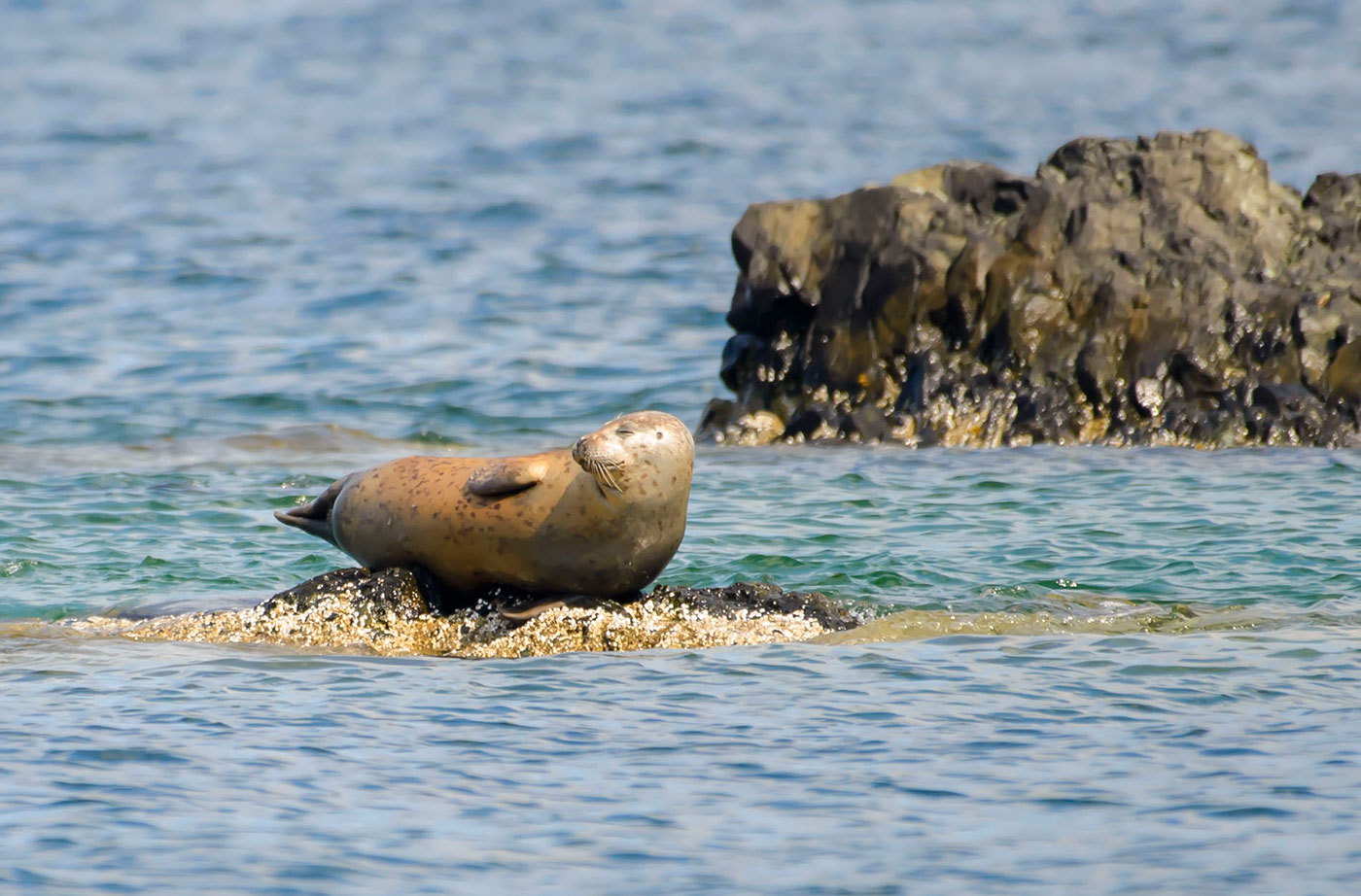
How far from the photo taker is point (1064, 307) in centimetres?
1383

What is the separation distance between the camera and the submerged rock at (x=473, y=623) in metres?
7.53

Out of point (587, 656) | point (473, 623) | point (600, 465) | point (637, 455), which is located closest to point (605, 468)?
point (600, 465)

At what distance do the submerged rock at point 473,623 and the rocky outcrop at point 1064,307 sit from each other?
609 cm

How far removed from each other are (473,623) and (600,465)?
2.96ft

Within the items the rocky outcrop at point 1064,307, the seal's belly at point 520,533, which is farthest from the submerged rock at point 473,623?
the rocky outcrop at point 1064,307

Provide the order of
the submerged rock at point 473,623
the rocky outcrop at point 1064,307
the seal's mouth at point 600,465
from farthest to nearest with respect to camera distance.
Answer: the rocky outcrop at point 1064,307 → the submerged rock at point 473,623 → the seal's mouth at point 600,465

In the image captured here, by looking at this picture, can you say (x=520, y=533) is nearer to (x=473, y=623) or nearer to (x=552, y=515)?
(x=552, y=515)

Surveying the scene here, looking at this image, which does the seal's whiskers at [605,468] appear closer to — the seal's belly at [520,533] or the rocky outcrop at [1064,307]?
the seal's belly at [520,533]

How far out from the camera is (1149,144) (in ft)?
47.5

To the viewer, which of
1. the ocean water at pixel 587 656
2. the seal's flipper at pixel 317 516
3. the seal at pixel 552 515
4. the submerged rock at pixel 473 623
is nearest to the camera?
the ocean water at pixel 587 656

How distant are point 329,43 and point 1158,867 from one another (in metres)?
46.7

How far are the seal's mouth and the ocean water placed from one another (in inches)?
27.1

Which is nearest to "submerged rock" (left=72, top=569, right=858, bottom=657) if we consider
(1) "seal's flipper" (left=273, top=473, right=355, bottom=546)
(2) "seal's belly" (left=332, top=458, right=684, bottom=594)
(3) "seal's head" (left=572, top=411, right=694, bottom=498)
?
(2) "seal's belly" (left=332, top=458, right=684, bottom=594)

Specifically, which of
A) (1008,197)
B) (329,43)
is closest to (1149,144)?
(1008,197)
